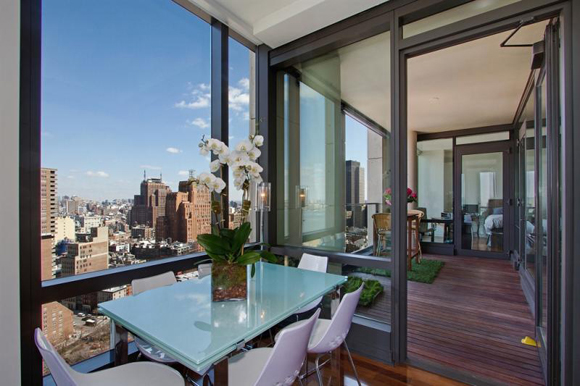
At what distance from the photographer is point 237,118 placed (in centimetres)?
306

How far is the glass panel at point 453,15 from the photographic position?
2.05 metres

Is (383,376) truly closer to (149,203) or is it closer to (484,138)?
(149,203)

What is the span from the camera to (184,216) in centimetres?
258

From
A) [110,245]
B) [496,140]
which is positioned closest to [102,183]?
[110,245]

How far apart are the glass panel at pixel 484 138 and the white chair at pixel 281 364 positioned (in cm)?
694

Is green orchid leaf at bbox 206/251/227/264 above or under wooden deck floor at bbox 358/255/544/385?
above

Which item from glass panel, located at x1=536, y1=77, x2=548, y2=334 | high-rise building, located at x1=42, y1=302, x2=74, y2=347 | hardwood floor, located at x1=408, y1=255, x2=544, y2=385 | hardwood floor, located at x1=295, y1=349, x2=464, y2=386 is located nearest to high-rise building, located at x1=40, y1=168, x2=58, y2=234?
high-rise building, located at x1=42, y1=302, x2=74, y2=347

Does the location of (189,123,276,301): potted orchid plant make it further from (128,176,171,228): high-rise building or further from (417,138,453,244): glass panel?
(417,138,453,244): glass panel

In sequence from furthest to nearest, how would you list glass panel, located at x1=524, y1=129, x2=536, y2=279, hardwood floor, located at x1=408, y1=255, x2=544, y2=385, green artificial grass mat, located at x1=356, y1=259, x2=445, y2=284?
green artificial grass mat, located at x1=356, y1=259, x2=445, y2=284
glass panel, located at x1=524, y1=129, x2=536, y2=279
hardwood floor, located at x1=408, y1=255, x2=544, y2=385

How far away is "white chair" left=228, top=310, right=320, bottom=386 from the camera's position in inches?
45.4

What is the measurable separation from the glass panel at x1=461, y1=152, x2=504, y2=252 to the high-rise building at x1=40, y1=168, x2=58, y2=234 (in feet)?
23.8

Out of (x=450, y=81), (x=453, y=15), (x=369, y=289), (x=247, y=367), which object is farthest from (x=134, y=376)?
(x=450, y=81)

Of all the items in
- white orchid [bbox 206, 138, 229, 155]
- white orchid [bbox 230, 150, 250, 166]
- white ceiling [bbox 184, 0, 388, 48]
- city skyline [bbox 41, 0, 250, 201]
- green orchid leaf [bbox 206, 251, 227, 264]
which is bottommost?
green orchid leaf [bbox 206, 251, 227, 264]

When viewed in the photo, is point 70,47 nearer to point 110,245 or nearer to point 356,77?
point 110,245
